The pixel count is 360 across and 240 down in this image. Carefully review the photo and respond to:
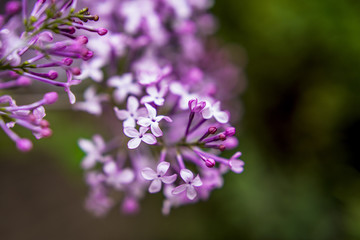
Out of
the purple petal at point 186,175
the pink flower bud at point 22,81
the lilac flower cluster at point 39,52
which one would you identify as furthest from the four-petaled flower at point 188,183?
the pink flower bud at point 22,81

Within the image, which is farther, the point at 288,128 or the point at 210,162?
the point at 288,128

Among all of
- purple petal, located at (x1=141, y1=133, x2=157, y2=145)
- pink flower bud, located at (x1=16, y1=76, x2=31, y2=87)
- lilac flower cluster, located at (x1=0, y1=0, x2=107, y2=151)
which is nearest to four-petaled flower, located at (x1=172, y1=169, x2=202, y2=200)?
purple petal, located at (x1=141, y1=133, x2=157, y2=145)

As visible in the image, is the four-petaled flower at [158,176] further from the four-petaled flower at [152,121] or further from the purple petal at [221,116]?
the purple petal at [221,116]

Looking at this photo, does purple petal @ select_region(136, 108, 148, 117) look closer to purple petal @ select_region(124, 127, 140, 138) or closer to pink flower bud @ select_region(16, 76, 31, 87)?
purple petal @ select_region(124, 127, 140, 138)

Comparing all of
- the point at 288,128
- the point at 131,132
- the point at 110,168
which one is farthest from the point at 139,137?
the point at 288,128

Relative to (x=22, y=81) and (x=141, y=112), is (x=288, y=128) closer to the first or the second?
(x=141, y=112)

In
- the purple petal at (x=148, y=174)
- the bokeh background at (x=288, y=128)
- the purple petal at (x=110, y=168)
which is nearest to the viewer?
the purple petal at (x=148, y=174)
